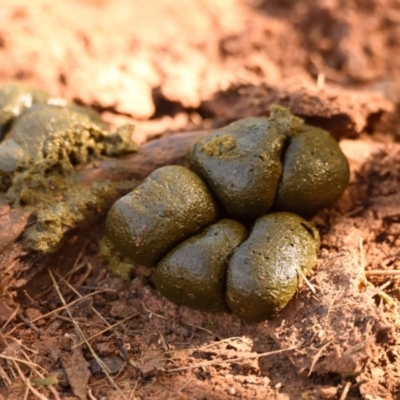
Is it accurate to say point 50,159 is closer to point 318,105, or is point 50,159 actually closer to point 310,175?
point 310,175

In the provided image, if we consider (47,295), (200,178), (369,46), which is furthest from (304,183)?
(369,46)

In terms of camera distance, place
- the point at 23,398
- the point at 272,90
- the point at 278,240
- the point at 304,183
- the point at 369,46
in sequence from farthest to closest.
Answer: the point at 369,46, the point at 272,90, the point at 304,183, the point at 278,240, the point at 23,398

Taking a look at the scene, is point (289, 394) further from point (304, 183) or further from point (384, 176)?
point (384, 176)

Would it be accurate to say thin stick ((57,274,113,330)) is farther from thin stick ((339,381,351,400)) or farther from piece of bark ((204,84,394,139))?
piece of bark ((204,84,394,139))

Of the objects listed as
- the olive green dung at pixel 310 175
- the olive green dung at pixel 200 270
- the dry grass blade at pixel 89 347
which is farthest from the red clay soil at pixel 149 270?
the olive green dung at pixel 310 175

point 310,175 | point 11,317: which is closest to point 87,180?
point 11,317

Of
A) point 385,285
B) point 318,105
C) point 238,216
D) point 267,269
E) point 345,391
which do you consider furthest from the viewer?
point 318,105
